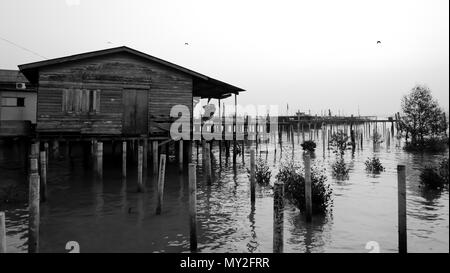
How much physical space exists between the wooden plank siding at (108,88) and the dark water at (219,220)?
3.47m

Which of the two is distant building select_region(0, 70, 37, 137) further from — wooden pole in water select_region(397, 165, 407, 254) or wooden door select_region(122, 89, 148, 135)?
wooden pole in water select_region(397, 165, 407, 254)

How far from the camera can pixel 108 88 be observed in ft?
56.1

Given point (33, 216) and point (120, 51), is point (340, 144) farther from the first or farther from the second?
point (33, 216)

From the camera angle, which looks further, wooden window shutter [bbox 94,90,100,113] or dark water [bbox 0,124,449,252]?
wooden window shutter [bbox 94,90,100,113]

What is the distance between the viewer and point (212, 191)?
13.3 meters

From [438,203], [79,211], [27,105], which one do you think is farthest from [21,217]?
[27,105]

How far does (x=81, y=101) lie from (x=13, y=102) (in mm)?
11908

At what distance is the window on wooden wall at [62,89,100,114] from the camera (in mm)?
16547

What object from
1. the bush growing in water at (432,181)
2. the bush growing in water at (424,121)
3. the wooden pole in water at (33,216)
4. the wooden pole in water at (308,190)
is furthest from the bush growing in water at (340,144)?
the wooden pole in water at (33,216)

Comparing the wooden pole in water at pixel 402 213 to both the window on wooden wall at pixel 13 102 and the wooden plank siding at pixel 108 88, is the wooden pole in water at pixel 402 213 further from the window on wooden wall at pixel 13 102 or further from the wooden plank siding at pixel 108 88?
the window on wooden wall at pixel 13 102

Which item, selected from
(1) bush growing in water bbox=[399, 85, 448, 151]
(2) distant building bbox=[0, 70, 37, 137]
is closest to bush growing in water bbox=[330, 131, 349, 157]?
(1) bush growing in water bbox=[399, 85, 448, 151]

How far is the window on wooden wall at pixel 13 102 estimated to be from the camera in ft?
79.7

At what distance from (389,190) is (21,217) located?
1330 centimetres

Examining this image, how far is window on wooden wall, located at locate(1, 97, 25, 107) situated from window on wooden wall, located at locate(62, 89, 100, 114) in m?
11.4
